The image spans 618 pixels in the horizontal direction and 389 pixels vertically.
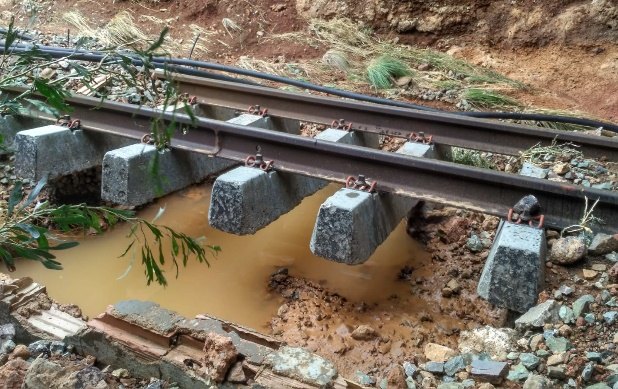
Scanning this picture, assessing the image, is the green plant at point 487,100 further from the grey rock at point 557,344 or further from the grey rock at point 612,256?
the grey rock at point 557,344

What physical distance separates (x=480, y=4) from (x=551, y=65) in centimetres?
147

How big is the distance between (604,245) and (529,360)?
2.89ft

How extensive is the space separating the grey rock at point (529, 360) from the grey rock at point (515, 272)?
345 mm

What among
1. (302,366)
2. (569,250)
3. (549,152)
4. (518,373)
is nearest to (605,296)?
(569,250)

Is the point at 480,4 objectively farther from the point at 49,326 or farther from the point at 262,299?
the point at 49,326

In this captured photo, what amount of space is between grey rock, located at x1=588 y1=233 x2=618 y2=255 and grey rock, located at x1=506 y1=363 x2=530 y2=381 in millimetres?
894

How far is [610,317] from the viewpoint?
8.95 feet

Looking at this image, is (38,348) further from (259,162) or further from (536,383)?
(536,383)

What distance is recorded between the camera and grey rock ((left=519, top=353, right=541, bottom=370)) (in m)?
2.57

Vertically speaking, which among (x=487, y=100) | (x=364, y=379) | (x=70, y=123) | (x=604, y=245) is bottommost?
(x=364, y=379)

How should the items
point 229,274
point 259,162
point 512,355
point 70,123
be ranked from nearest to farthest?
point 512,355 → point 259,162 → point 229,274 → point 70,123

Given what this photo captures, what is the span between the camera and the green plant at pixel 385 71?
703 centimetres

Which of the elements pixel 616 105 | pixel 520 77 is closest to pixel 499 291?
pixel 616 105

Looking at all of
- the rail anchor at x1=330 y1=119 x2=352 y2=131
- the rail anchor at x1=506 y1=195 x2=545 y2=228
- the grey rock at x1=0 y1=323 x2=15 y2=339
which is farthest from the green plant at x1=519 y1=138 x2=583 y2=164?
the grey rock at x1=0 y1=323 x2=15 y2=339
